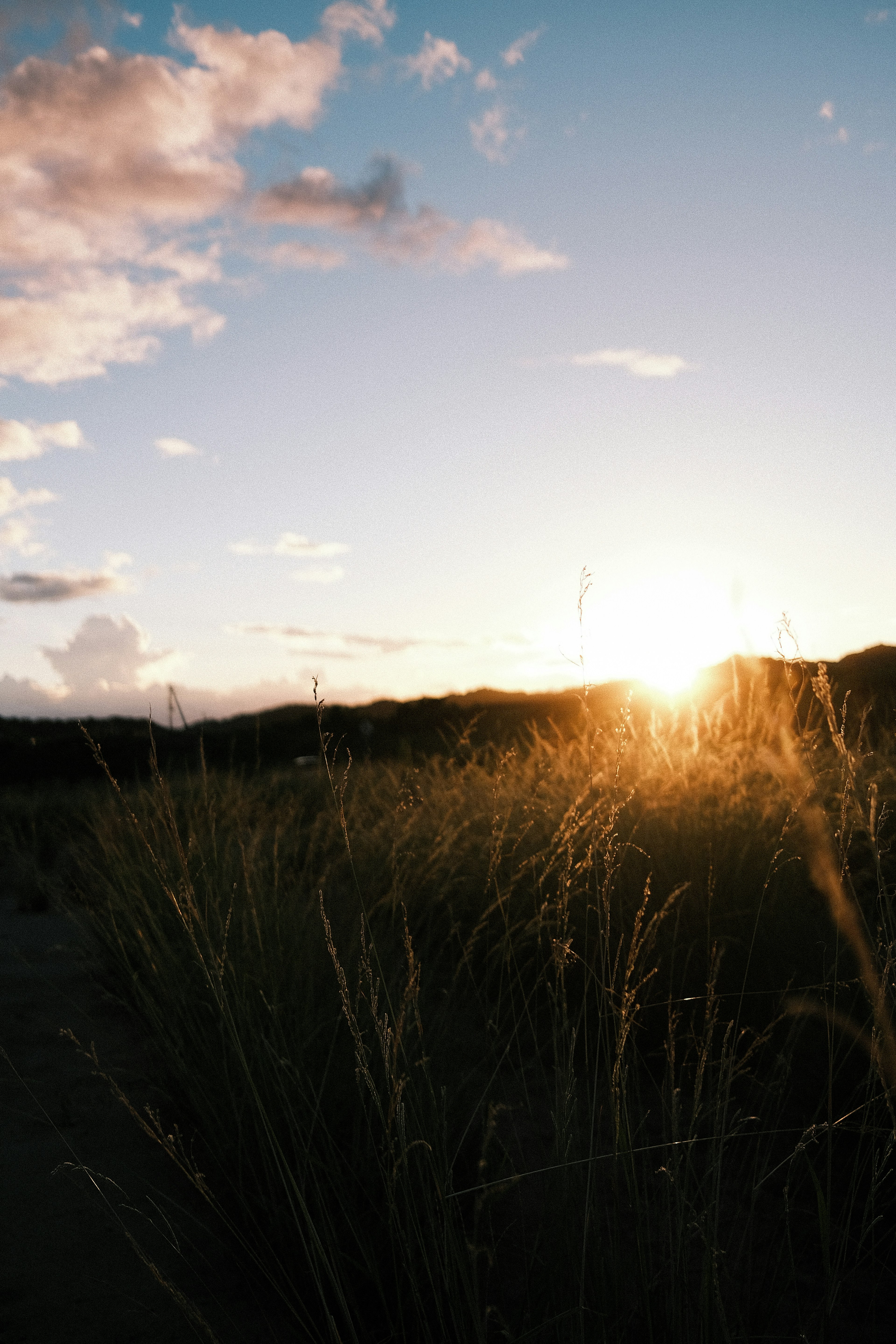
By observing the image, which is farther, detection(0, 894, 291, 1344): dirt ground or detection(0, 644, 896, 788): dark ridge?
detection(0, 644, 896, 788): dark ridge

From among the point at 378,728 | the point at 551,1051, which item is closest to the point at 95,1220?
the point at 551,1051

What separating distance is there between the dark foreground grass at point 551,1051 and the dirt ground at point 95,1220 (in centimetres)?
10

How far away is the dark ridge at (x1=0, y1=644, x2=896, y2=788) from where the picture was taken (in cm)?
776

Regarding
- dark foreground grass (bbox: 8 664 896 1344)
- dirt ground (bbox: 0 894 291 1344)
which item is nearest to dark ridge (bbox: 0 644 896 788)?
dark foreground grass (bbox: 8 664 896 1344)

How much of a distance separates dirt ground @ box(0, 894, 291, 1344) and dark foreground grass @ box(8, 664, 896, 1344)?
0.10 metres

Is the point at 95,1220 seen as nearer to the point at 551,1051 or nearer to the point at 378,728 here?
the point at 551,1051

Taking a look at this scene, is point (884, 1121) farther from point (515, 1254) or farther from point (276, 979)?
point (276, 979)

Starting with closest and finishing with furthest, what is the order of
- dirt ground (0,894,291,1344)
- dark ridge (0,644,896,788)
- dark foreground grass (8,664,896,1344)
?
dark foreground grass (8,664,896,1344)
dirt ground (0,894,291,1344)
dark ridge (0,644,896,788)

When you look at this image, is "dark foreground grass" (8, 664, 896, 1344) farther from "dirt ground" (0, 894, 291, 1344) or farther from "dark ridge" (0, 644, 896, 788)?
"dark ridge" (0, 644, 896, 788)

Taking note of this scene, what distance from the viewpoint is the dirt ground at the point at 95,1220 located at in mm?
1587

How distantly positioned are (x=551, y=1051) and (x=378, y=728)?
14009 mm

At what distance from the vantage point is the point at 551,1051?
9.20ft

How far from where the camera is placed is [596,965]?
9.19 ft

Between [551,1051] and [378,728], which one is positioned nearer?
[551,1051]
